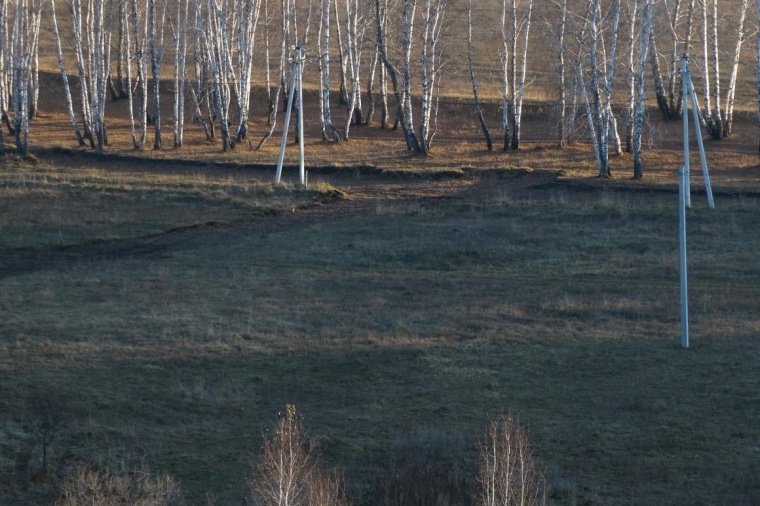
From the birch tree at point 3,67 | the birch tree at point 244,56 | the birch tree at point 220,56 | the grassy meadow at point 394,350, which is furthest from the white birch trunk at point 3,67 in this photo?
the grassy meadow at point 394,350

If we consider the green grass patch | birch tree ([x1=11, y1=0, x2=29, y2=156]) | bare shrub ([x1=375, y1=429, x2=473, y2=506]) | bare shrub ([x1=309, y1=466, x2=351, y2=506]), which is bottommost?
bare shrub ([x1=375, y1=429, x2=473, y2=506])

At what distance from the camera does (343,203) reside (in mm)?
26250

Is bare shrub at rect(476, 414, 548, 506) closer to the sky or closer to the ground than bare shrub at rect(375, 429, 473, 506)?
closer to the sky

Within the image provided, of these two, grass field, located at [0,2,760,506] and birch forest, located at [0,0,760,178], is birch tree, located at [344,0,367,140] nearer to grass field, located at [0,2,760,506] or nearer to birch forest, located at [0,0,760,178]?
birch forest, located at [0,0,760,178]

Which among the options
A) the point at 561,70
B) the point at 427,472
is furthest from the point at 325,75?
the point at 427,472

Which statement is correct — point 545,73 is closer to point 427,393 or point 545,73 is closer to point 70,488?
point 427,393

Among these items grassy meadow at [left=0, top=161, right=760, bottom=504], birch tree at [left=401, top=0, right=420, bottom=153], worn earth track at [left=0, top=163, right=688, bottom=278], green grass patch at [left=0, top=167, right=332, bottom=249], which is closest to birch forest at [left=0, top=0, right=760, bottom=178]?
birch tree at [left=401, top=0, right=420, bottom=153]

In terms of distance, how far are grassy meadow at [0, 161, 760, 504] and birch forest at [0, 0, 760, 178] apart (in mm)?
8379

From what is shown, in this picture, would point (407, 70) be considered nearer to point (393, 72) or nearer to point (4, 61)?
point (393, 72)

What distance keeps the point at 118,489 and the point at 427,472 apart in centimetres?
271

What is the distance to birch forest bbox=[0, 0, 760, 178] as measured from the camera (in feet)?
104

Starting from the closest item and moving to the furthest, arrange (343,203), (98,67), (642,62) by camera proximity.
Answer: (343,203) → (642,62) → (98,67)

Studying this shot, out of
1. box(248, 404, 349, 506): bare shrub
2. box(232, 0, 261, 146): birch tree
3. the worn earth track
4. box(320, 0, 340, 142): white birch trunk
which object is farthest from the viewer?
box(320, 0, 340, 142): white birch trunk

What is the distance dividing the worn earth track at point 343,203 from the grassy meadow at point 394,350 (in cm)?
39
